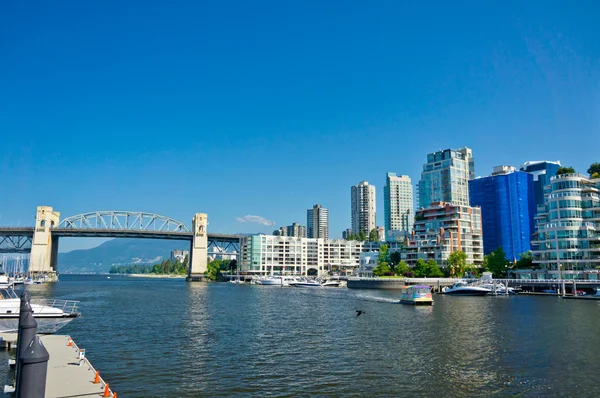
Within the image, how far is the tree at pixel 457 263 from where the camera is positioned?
509 feet

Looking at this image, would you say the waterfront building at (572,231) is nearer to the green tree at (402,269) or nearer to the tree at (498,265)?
the tree at (498,265)

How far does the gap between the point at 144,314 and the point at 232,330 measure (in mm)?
20678

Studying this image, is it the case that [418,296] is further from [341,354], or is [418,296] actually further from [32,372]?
[32,372]

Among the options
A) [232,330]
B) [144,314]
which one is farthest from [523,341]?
[144,314]

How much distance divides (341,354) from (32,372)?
103 feet

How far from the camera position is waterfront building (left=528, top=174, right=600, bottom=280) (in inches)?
4683

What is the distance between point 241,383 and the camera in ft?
94.2

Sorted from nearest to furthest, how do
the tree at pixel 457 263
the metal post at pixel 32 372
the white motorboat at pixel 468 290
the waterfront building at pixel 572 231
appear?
the metal post at pixel 32 372 → the white motorboat at pixel 468 290 → the waterfront building at pixel 572 231 → the tree at pixel 457 263

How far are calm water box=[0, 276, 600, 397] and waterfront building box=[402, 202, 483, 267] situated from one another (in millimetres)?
104280

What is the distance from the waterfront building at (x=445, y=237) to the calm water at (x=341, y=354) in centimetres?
10428

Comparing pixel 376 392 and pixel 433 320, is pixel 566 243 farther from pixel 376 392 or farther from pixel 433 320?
pixel 376 392

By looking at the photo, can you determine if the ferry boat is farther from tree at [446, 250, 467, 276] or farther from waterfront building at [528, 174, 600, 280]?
tree at [446, 250, 467, 276]

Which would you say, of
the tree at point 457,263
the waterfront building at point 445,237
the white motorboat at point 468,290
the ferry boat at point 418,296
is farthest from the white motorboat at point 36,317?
the waterfront building at point 445,237

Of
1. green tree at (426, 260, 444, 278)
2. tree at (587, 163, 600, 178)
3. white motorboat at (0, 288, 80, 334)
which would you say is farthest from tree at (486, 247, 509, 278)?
white motorboat at (0, 288, 80, 334)
